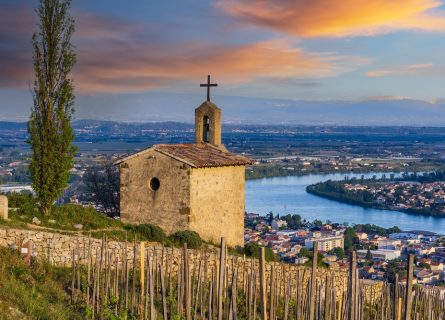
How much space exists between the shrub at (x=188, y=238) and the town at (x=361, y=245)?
6.30 m

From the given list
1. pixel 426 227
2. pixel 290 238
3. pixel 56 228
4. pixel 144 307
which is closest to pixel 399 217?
Answer: pixel 426 227

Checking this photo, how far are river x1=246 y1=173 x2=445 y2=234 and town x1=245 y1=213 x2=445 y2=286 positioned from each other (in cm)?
948

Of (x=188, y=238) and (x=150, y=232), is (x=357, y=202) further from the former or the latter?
(x=150, y=232)

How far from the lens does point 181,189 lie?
72.2ft

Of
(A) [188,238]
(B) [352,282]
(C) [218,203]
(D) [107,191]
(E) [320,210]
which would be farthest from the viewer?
(E) [320,210]

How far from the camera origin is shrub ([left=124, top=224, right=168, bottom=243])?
20.8 meters

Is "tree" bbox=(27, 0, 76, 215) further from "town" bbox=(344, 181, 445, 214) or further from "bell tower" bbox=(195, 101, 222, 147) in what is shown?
"town" bbox=(344, 181, 445, 214)

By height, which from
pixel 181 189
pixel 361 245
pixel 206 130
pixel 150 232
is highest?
pixel 206 130

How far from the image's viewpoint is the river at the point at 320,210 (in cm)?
6644

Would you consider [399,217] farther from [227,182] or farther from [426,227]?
[227,182]

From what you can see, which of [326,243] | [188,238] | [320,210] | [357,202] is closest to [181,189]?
[188,238]

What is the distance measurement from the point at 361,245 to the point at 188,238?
2646cm

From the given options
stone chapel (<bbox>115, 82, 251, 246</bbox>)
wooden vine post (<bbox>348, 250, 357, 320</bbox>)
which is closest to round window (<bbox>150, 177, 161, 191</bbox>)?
stone chapel (<bbox>115, 82, 251, 246</bbox>)

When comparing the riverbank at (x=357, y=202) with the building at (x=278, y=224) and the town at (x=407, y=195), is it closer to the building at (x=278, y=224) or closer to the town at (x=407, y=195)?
the town at (x=407, y=195)
